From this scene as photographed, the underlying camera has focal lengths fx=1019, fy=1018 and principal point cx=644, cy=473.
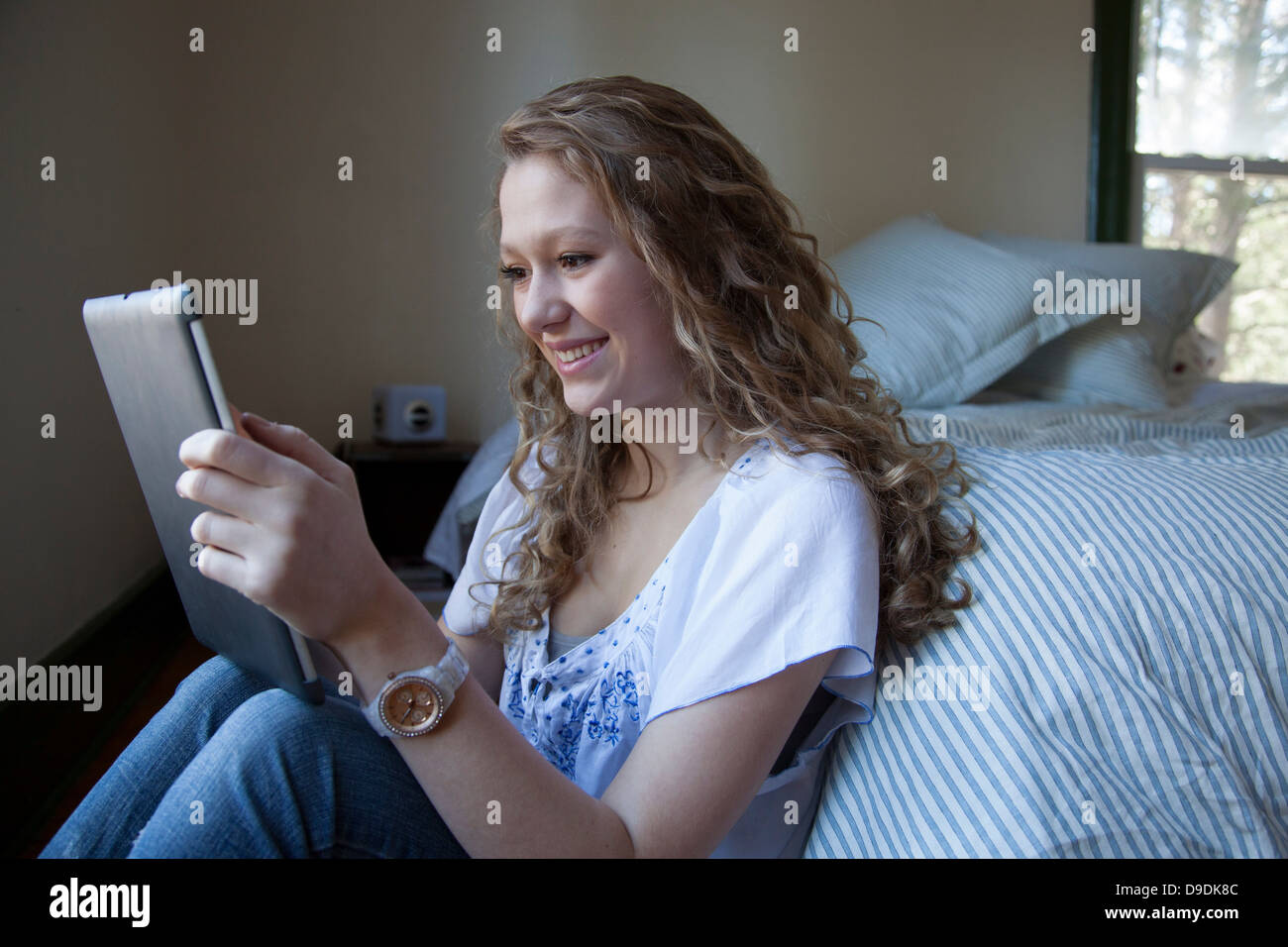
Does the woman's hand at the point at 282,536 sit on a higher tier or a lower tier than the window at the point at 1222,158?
lower

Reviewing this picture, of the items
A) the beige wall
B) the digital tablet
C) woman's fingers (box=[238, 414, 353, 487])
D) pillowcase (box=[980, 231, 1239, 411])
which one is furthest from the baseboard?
pillowcase (box=[980, 231, 1239, 411])

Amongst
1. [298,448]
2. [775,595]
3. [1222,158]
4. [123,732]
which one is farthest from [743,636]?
[1222,158]

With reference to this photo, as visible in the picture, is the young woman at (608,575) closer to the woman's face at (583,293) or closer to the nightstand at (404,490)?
the woman's face at (583,293)

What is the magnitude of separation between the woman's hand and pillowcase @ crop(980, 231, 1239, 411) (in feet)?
6.67

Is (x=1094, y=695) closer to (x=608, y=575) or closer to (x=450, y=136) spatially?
(x=608, y=575)

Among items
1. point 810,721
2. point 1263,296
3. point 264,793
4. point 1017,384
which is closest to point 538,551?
point 810,721

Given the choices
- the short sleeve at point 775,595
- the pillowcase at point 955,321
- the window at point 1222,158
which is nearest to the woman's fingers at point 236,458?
the short sleeve at point 775,595

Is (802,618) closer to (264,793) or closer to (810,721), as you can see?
(810,721)

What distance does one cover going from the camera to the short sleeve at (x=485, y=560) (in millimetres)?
1146

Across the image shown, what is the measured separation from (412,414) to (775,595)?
237cm

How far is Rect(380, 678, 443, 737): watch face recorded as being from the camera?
0.70 meters

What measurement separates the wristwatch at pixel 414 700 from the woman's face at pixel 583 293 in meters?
0.39

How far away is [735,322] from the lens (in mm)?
1047

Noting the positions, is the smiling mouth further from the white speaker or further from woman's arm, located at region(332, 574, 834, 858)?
the white speaker
